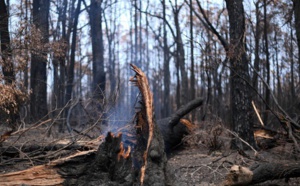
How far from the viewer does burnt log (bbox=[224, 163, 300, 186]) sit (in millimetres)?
6219

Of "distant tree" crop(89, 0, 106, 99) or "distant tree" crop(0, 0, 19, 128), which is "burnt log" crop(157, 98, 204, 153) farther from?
"distant tree" crop(89, 0, 106, 99)

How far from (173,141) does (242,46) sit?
128 inches

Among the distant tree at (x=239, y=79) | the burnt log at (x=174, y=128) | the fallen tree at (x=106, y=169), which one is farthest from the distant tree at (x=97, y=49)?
the fallen tree at (x=106, y=169)

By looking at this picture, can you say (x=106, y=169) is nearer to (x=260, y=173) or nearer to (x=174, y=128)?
(x=260, y=173)

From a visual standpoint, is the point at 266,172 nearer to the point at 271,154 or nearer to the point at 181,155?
the point at 271,154

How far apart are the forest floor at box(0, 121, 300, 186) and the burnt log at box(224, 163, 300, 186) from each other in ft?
1.15

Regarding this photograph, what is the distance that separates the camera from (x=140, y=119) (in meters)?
6.74

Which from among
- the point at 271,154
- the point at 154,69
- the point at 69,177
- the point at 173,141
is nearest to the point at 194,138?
the point at 173,141

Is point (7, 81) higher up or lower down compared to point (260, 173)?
higher up

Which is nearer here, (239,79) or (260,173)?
(260,173)

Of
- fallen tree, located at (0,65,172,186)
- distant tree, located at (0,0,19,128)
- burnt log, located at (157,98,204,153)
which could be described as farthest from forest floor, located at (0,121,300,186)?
distant tree, located at (0,0,19,128)

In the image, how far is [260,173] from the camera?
6.36 m

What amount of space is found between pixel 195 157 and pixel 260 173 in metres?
2.70

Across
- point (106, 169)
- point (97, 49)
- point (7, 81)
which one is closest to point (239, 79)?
point (106, 169)
